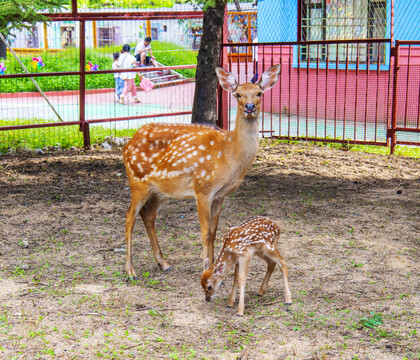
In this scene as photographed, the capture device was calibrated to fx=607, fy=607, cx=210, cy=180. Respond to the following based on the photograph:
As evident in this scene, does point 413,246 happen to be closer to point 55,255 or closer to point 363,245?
point 363,245

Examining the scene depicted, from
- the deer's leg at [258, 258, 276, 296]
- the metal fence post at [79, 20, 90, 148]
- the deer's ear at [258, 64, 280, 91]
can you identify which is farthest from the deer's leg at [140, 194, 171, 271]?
the metal fence post at [79, 20, 90, 148]

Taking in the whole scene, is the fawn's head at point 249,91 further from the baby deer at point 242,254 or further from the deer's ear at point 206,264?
the deer's ear at point 206,264

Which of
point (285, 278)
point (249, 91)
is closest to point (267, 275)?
point (285, 278)

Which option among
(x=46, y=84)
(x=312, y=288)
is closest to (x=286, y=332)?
(x=312, y=288)

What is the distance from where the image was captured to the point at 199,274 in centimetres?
543

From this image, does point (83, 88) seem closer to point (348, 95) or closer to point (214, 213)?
point (214, 213)

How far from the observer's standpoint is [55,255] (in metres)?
5.84

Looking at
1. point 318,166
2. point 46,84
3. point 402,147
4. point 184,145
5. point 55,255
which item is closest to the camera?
point 184,145

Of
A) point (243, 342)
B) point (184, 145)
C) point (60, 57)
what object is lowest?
point (243, 342)

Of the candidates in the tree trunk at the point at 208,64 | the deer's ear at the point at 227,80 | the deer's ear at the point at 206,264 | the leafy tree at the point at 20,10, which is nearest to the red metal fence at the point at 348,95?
the tree trunk at the point at 208,64

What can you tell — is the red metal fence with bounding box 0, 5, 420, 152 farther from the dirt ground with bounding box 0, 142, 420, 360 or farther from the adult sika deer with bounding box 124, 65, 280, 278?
the adult sika deer with bounding box 124, 65, 280, 278

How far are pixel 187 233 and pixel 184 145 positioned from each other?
1460 millimetres

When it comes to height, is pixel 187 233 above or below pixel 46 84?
below

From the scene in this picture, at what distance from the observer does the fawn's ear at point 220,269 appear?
15.4ft
